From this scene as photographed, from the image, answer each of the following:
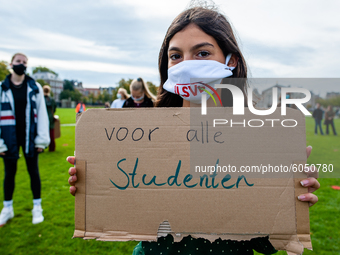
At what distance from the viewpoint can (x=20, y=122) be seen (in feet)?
11.0

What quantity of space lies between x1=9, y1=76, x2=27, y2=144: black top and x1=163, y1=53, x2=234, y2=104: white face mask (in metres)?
2.77

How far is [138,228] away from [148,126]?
0.51 meters

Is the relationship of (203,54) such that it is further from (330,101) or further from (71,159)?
(330,101)

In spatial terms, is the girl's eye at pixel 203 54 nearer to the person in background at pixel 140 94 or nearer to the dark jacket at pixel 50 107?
the person in background at pixel 140 94

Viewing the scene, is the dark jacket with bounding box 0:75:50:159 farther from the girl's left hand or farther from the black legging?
the girl's left hand

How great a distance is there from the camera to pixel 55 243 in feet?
10.6

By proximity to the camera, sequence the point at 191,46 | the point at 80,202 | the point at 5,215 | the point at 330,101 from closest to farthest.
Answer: the point at 80,202, the point at 191,46, the point at 5,215, the point at 330,101

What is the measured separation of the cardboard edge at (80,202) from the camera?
1214 mm

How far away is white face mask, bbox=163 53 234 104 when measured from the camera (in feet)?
4.62

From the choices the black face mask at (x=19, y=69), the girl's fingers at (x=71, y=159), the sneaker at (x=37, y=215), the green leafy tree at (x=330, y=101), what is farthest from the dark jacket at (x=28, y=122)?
the green leafy tree at (x=330, y=101)

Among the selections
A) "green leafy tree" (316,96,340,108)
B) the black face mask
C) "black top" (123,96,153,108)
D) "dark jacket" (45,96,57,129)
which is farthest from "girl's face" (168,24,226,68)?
"green leafy tree" (316,96,340,108)

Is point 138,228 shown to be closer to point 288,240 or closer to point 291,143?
point 288,240

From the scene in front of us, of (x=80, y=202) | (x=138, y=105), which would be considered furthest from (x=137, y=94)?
(x=80, y=202)

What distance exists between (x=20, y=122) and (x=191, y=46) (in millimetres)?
2958
